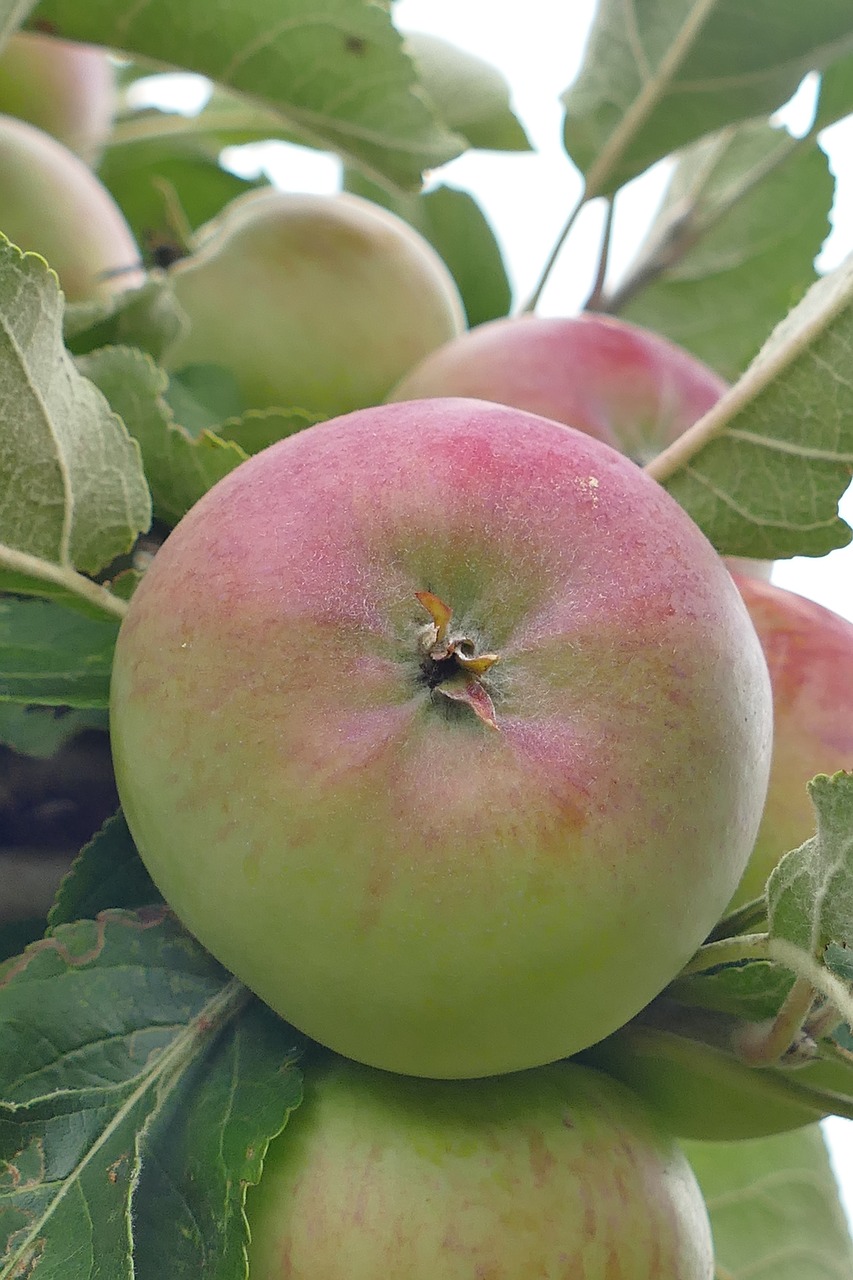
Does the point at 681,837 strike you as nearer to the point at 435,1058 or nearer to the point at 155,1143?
the point at 435,1058

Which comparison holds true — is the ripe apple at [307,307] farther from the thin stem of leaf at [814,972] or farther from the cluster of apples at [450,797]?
the thin stem of leaf at [814,972]

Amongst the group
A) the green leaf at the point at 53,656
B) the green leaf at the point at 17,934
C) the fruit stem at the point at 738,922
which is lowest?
the green leaf at the point at 17,934

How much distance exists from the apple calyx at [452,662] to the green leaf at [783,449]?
0.64ft

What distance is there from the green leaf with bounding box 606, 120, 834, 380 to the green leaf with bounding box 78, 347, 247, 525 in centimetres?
51

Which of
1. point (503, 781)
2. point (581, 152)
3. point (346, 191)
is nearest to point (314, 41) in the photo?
point (581, 152)

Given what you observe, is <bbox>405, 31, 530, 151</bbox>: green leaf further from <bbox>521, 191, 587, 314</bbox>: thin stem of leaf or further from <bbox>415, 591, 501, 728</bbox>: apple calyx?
<bbox>415, 591, 501, 728</bbox>: apple calyx

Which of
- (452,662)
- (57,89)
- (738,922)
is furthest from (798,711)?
(57,89)

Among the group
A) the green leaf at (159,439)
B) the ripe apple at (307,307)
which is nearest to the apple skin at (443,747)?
the green leaf at (159,439)

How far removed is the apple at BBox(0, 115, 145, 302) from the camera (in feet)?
2.25

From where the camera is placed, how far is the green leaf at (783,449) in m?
0.48

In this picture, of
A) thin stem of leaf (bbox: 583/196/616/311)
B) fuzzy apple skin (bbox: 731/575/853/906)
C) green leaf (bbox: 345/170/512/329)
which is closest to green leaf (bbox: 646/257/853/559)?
fuzzy apple skin (bbox: 731/575/853/906)

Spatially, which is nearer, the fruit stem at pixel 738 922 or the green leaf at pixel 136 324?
the fruit stem at pixel 738 922

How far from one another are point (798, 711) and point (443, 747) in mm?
211

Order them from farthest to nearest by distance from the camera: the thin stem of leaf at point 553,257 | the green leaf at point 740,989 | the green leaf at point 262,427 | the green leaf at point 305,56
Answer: the thin stem of leaf at point 553,257
the green leaf at point 305,56
the green leaf at point 262,427
the green leaf at point 740,989
